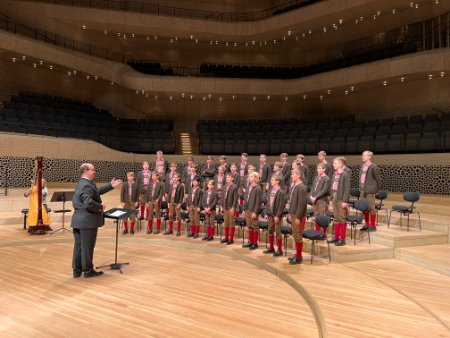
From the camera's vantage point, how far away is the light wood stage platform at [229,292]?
A: 9.89 ft

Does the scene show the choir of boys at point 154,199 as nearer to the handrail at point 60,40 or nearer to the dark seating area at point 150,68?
the handrail at point 60,40

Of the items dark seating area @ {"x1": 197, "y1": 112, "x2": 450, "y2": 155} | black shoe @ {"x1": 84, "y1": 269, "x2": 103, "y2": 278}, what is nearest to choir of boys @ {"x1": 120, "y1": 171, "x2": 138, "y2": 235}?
black shoe @ {"x1": 84, "y1": 269, "x2": 103, "y2": 278}

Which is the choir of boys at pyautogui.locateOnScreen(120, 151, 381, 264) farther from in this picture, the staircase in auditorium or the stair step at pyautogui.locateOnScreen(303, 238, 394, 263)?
the staircase in auditorium

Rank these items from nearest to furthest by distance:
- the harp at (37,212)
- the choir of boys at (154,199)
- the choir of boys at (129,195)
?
the harp at (37,212), the choir of boys at (154,199), the choir of boys at (129,195)

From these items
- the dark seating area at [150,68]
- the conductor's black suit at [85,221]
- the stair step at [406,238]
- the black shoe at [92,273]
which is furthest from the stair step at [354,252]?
the dark seating area at [150,68]

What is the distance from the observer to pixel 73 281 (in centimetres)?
432

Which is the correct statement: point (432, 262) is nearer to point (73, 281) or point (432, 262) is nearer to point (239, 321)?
point (239, 321)

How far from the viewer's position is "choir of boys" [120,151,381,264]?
5.21 metres

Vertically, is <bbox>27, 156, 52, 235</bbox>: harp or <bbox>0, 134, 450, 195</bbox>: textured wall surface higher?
<bbox>0, 134, 450, 195</bbox>: textured wall surface

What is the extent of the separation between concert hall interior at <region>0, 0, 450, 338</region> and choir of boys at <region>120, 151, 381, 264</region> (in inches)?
1.3

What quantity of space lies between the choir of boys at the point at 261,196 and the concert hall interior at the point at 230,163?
0.03 m

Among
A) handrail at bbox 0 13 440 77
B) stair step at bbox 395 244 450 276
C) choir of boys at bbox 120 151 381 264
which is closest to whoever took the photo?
stair step at bbox 395 244 450 276

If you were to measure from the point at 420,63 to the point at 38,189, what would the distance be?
36.0 feet

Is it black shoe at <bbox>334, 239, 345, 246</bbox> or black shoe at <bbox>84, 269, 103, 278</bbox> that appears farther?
black shoe at <bbox>334, 239, 345, 246</bbox>
